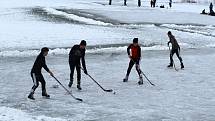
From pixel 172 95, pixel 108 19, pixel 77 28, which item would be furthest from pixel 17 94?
pixel 108 19

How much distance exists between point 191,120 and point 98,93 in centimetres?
410

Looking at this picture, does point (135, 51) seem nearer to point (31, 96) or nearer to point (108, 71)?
point (108, 71)

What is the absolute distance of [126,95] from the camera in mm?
15078

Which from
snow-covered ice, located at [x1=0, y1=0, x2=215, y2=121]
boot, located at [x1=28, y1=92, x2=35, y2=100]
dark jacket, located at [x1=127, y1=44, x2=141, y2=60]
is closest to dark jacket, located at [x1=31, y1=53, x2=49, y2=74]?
boot, located at [x1=28, y1=92, x2=35, y2=100]

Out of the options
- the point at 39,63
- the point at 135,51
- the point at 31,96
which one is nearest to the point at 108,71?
the point at 135,51

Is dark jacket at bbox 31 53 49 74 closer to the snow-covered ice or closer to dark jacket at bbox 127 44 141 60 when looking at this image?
the snow-covered ice

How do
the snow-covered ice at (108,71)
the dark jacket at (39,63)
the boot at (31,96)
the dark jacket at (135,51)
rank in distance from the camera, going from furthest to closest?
1. the dark jacket at (135,51)
2. the boot at (31,96)
3. the dark jacket at (39,63)
4. the snow-covered ice at (108,71)

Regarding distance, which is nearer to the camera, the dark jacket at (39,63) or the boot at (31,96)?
the dark jacket at (39,63)

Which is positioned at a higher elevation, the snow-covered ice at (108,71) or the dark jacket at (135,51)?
the dark jacket at (135,51)

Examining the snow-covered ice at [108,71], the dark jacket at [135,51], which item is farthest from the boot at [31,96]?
the dark jacket at [135,51]

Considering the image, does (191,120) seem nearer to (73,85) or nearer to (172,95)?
(172,95)

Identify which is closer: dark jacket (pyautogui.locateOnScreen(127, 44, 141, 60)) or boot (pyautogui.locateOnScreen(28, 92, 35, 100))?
boot (pyautogui.locateOnScreen(28, 92, 35, 100))

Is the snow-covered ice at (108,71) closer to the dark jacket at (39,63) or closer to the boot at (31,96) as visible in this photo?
the boot at (31,96)

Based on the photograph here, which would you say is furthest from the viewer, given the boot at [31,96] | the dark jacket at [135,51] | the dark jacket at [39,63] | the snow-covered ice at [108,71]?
the dark jacket at [135,51]
